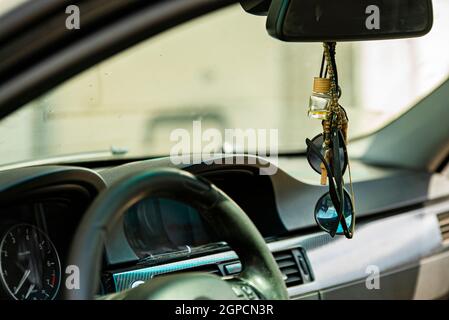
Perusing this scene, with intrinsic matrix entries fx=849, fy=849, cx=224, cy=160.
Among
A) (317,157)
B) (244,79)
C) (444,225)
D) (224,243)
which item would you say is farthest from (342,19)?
(244,79)

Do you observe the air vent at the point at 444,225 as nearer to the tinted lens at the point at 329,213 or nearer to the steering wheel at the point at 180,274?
the tinted lens at the point at 329,213

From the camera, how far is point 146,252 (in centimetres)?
283

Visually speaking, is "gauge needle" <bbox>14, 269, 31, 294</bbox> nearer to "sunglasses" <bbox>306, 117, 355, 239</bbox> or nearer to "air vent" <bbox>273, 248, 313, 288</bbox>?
"sunglasses" <bbox>306, 117, 355, 239</bbox>

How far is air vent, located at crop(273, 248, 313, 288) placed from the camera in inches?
125

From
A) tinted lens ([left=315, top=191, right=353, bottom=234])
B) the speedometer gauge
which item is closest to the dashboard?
the speedometer gauge

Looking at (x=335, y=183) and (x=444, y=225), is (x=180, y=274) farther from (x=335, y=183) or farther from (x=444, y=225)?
(x=444, y=225)

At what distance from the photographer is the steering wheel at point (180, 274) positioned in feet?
5.12

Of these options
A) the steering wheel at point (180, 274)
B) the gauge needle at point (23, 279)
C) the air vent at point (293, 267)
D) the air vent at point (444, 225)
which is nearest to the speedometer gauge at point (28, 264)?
the gauge needle at point (23, 279)

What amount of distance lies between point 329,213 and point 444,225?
5.53 ft

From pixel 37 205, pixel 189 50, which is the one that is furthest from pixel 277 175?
pixel 189 50

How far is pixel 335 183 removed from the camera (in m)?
2.45

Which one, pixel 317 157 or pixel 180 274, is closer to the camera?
pixel 180 274

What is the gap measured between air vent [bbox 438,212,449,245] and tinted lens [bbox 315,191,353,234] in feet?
5.28
